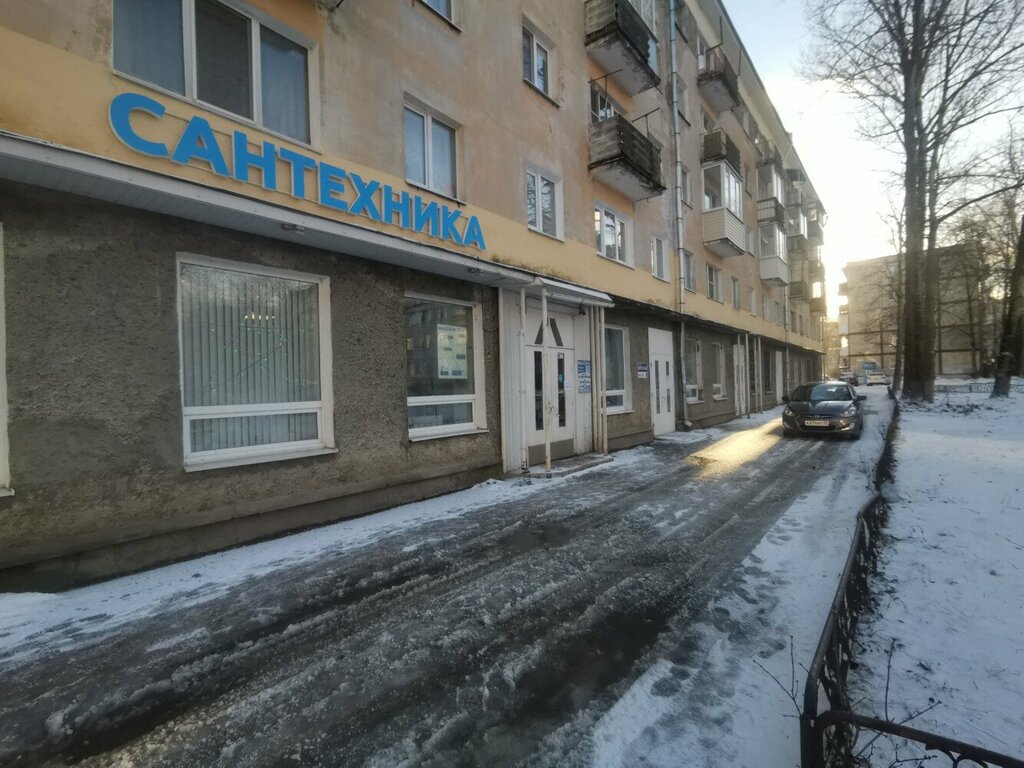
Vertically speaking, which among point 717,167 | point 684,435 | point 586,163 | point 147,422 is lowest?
point 684,435

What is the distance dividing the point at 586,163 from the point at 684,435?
25.8 feet

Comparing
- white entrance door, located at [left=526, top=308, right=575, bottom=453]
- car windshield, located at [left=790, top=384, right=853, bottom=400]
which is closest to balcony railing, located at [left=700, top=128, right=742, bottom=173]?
car windshield, located at [left=790, top=384, right=853, bottom=400]

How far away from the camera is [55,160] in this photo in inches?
148

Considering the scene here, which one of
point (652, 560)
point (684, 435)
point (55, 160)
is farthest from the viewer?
A: point (684, 435)

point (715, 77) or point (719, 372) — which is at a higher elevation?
point (715, 77)

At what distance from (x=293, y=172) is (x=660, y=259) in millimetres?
11753

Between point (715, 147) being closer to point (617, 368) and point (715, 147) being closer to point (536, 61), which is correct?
point (536, 61)

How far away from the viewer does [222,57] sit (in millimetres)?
5402

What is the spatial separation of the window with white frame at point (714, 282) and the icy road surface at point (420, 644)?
14.0 meters

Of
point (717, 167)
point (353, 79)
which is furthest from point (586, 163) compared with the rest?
point (717, 167)

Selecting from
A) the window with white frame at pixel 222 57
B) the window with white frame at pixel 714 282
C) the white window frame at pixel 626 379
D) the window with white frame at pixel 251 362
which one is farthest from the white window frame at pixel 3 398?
the window with white frame at pixel 714 282

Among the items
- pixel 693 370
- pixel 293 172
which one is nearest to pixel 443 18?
pixel 293 172

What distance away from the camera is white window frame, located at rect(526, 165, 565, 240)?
977 cm

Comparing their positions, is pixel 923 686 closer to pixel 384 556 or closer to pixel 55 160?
pixel 384 556
